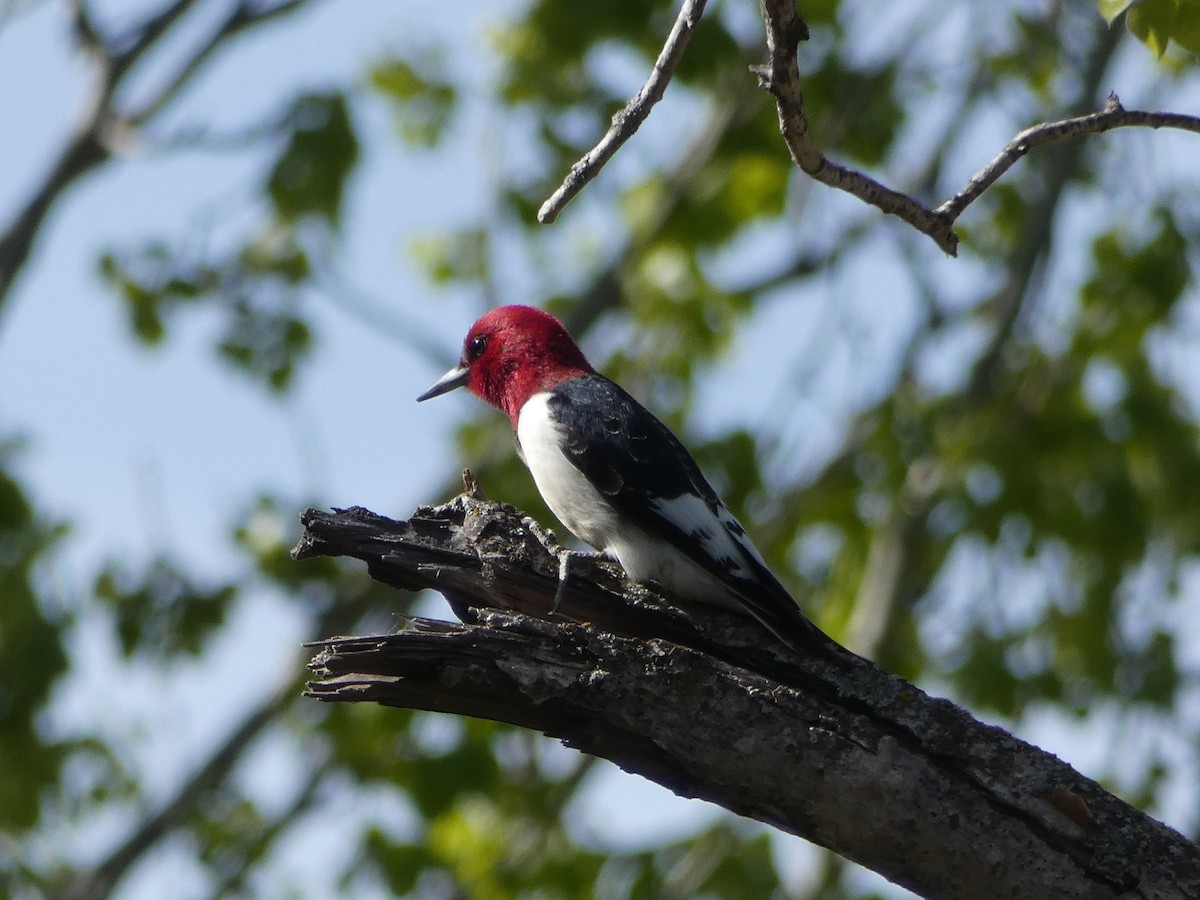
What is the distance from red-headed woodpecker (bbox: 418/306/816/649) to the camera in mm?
4070

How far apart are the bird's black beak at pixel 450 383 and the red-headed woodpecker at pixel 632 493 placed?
443mm

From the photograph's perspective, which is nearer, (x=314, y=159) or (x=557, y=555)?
(x=557, y=555)

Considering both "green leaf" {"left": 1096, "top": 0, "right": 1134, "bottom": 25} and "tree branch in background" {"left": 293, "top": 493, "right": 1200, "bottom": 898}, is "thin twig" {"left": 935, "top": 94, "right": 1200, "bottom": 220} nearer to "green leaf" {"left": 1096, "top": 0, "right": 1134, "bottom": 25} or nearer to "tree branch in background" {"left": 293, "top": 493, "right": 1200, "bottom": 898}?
"green leaf" {"left": 1096, "top": 0, "right": 1134, "bottom": 25}

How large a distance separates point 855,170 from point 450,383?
304cm

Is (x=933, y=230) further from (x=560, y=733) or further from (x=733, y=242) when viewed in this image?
(x=733, y=242)

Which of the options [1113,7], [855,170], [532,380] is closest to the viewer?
[1113,7]

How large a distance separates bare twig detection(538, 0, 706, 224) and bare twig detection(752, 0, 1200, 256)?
0.16 metres

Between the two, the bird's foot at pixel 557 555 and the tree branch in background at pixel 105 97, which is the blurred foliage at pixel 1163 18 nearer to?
the bird's foot at pixel 557 555

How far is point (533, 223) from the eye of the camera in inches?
381

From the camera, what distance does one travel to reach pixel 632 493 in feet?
14.9

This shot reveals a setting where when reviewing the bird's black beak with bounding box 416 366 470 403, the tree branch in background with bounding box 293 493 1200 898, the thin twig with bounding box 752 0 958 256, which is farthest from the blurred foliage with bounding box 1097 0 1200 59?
the bird's black beak with bounding box 416 366 470 403

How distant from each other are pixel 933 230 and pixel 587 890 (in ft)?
21.3

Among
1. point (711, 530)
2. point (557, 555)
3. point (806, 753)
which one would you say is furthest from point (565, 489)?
point (806, 753)

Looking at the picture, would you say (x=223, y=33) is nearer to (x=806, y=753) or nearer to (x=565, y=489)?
(x=565, y=489)
